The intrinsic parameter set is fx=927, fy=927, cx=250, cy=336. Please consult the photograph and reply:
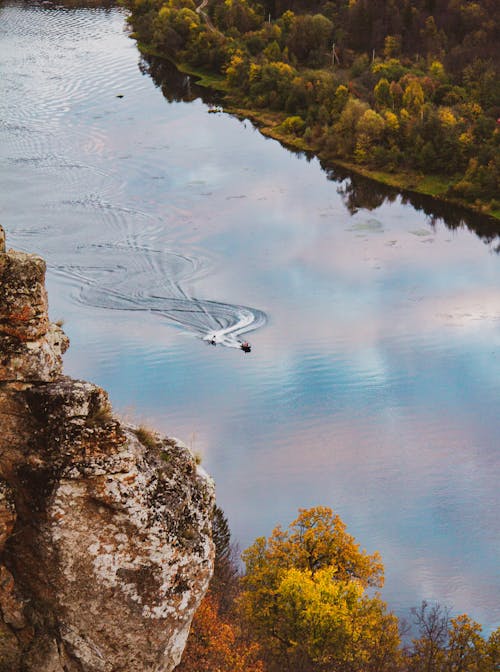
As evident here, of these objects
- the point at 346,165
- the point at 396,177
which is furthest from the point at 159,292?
the point at 346,165

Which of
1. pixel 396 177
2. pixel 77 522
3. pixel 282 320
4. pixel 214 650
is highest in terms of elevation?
pixel 77 522

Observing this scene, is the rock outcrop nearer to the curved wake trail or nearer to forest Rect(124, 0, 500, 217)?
the curved wake trail

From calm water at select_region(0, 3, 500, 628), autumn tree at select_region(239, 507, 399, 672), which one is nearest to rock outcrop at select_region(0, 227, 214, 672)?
calm water at select_region(0, 3, 500, 628)

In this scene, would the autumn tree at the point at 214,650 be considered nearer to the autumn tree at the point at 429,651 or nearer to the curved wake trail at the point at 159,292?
the autumn tree at the point at 429,651

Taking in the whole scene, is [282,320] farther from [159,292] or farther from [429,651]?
[429,651]

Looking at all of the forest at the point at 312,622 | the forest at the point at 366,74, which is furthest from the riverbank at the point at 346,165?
the forest at the point at 312,622

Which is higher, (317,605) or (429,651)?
(317,605)
